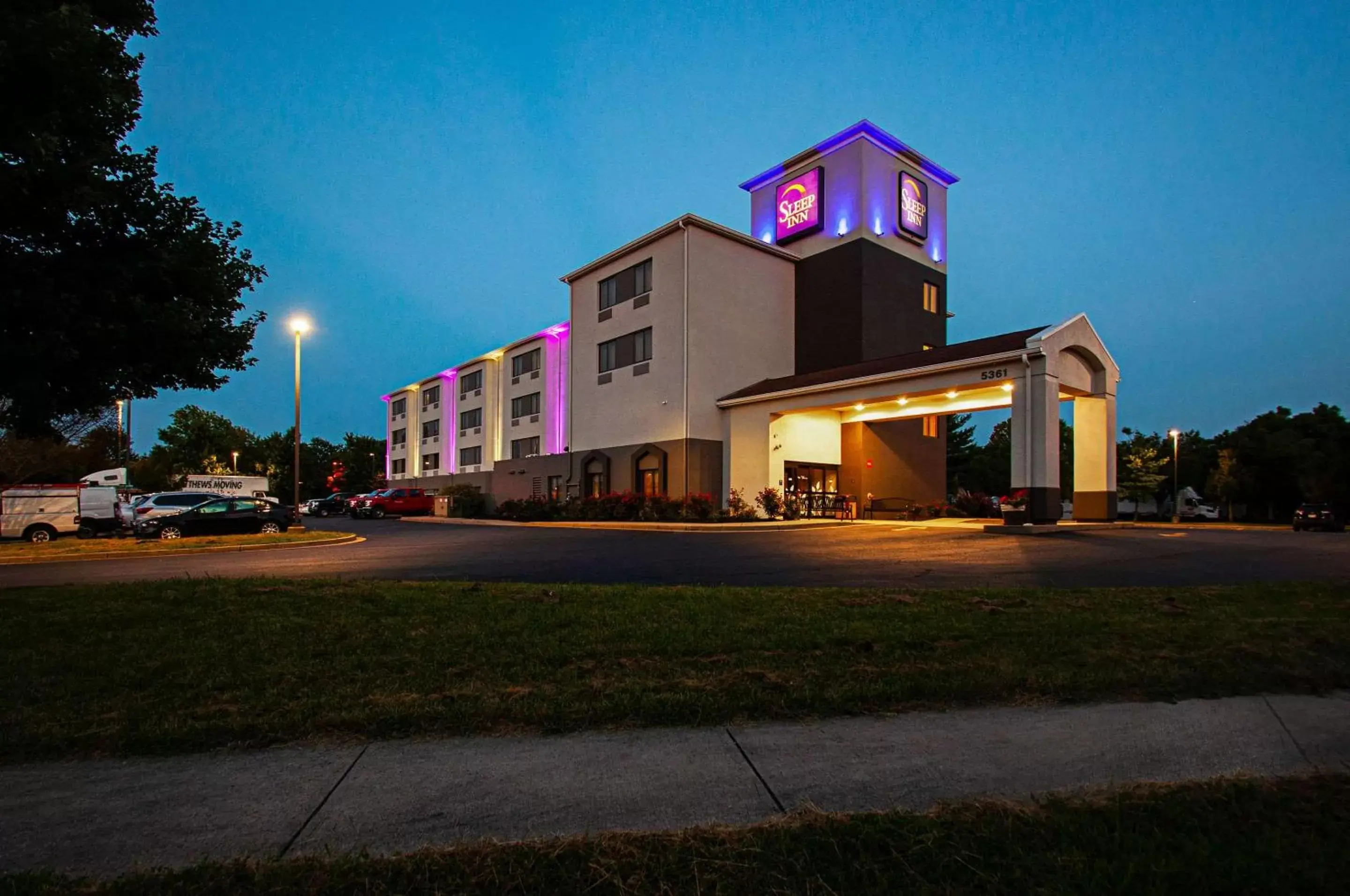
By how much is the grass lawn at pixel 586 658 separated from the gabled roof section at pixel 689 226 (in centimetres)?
2400

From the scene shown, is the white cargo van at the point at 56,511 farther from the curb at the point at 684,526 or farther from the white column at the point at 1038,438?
the white column at the point at 1038,438

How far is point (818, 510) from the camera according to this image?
30.1 meters

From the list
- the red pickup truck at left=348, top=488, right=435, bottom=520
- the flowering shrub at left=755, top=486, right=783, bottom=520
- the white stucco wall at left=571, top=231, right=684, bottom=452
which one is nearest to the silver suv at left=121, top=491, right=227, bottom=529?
the red pickup truck at left=348, top=488, right=435, bottom=520

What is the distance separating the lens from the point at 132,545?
1852 centimetres

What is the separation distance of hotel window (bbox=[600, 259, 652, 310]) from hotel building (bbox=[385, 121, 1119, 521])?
94mm

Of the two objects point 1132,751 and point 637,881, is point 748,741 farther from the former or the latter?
point 1132,751

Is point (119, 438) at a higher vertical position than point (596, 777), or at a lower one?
higher

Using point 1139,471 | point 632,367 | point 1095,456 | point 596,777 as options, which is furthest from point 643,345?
point 1139,471

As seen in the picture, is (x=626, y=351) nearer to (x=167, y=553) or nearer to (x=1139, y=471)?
(x=167, y=553)

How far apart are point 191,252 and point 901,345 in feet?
97.4

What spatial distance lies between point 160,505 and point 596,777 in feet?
92.7

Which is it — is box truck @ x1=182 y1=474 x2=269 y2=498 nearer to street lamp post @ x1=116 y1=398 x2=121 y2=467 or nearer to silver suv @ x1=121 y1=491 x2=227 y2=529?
street lamp post @ x1=116 y1=398 x2=121 y2=467

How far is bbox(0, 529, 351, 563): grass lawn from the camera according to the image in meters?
17.1

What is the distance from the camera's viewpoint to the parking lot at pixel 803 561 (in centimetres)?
1109
